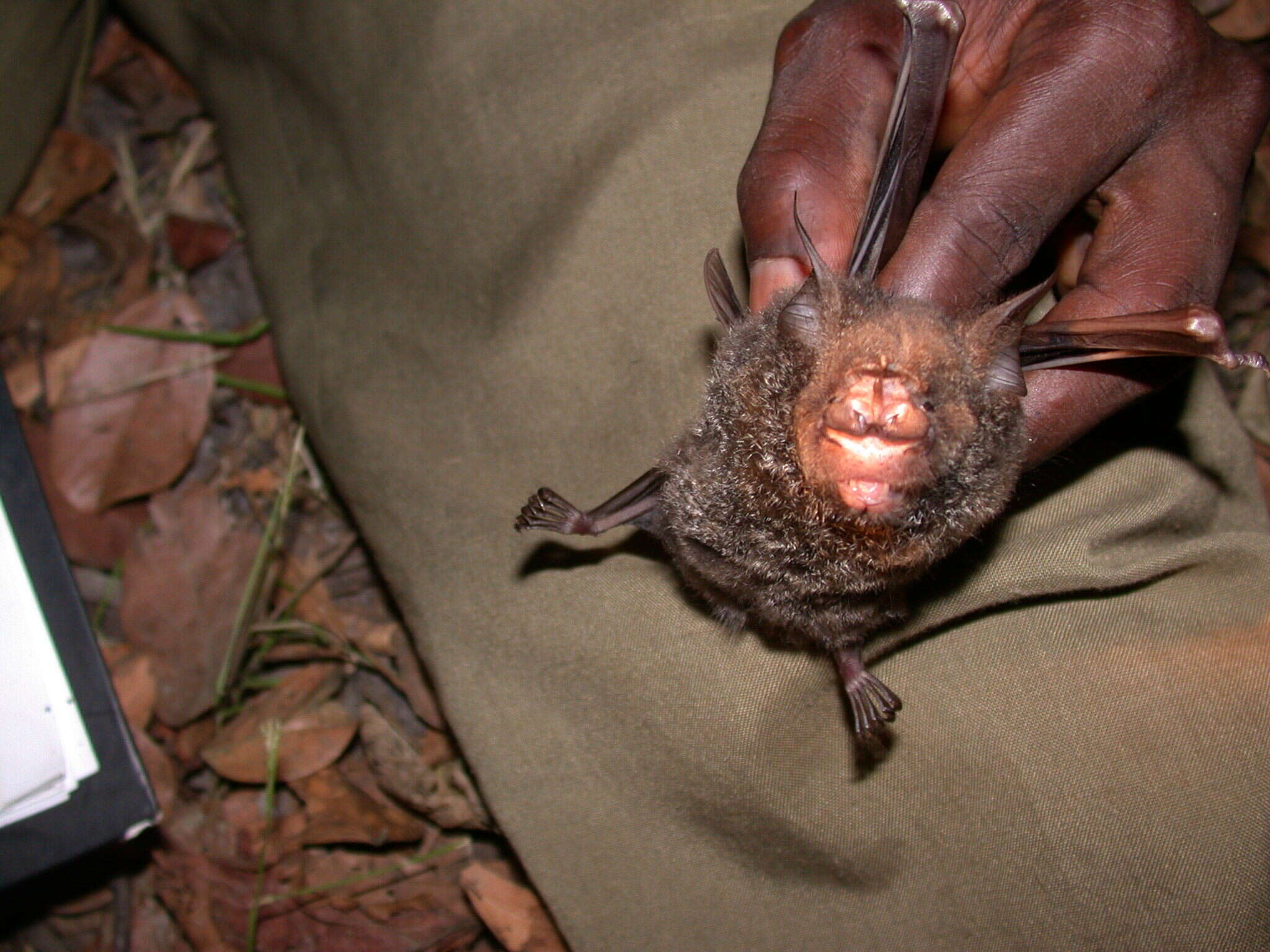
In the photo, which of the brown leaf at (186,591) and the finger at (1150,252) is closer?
the finger at (1150,252)

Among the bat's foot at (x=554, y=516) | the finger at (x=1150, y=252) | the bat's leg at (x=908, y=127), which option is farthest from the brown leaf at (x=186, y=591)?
the finger at (x=1150, y=252)

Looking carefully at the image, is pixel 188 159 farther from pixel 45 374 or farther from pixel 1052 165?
pixel 1052 165

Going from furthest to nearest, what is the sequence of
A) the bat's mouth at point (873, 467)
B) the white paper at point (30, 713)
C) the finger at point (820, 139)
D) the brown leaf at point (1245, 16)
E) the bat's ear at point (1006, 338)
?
the brown leaf at point (1245, 16)
the white paper at point (30, 713)
the finger at point (820, 139)
the bat's ear at point (1006, 338)
the bat's mouth at point (873, 467)

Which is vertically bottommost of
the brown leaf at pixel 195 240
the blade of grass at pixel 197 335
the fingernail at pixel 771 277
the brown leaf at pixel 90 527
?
the fingernail at pixel 771 277

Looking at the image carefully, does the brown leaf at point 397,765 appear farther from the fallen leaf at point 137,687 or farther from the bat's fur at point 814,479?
the bat's fur at point 814,479

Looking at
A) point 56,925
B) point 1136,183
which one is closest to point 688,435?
point 1136,183

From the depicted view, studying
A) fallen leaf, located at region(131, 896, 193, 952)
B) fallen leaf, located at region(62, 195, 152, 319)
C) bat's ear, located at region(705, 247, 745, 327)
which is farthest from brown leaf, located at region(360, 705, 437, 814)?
fallen leaf, located at region(62, 195, 152, 319)

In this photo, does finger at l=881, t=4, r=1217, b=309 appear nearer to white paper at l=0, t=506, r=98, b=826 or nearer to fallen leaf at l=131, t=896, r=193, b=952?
white paper at l=0, t=506, r=98, b=826

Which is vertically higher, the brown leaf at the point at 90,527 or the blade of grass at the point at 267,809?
the brown leaf at the point at 90,527
